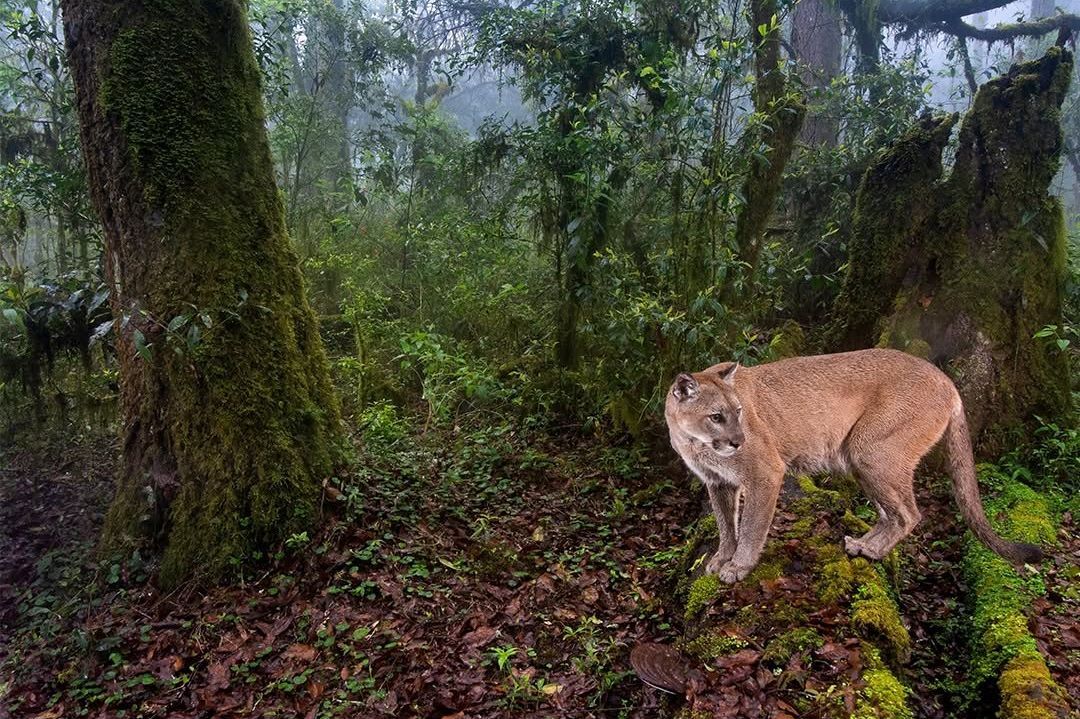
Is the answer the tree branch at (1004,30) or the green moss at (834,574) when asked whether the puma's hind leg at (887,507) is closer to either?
the green moss at (834,574)

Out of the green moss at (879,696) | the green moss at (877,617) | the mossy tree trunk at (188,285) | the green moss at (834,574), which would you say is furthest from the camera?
the mossy tree trunk at (188,285)

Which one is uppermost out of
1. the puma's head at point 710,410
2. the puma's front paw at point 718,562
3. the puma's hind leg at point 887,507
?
the puma's head at point 710,410

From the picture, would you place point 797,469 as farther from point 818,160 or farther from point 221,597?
point 818,160

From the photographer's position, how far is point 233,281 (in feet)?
17.2

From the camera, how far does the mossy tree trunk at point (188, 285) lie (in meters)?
5.03

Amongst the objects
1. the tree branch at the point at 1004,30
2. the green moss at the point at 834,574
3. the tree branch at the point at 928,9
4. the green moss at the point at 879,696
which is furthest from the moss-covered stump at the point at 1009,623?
the tree branch at the point at 928,9

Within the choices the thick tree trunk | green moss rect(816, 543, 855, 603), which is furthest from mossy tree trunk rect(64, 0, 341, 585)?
the thick tree trunk

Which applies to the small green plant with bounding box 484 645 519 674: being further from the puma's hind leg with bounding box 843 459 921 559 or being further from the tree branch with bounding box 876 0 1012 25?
the tree branch with bounding box 876 0 1012 25

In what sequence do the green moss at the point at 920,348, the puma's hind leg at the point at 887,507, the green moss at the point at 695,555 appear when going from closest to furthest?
the puma's hind leg at the point at 887,507
the green moss at the point at 695,555
the green moss at the point at 920,348

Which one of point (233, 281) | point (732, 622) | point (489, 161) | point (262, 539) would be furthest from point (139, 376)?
point (489, 161)

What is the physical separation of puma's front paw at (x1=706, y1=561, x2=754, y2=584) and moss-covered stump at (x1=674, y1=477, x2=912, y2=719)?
44mm

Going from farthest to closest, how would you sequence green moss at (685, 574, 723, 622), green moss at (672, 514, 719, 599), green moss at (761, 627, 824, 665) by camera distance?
green moss at (672, 514, 719, 599), green moss at (685, 574, 723, 622), green moss at (761, 627, 824, 665)

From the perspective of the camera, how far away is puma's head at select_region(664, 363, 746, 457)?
436 cm

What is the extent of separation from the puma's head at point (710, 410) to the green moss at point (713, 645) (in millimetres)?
1098
